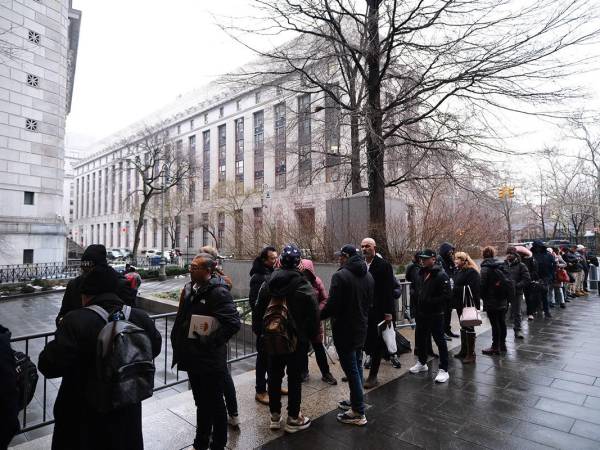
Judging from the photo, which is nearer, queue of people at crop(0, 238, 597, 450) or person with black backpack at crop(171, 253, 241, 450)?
queue of people at crop(0, 238, 597, 450)

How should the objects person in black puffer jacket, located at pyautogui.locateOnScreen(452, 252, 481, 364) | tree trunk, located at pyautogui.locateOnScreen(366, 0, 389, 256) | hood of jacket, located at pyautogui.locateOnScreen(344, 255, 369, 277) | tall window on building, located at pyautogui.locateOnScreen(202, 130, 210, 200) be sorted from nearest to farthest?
hood of jacket, located at pyautogui.locateOnScreen(344, 255, 369, 277) < person in black puffer jacket, located at pyautogui.locateOnScreen(452, 252, 481, 364) < tree trunk, located at pyautogui.locateOnScreen(366, 0, 389, 256) < tall window on building, located at pyautogui.locateOnScreen(202, 130, 210, 200)

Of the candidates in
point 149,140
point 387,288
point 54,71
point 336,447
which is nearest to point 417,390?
point 387,288

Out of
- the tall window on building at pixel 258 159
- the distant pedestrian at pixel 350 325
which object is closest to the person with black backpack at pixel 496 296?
the distant pedestrian at pixel 350 325

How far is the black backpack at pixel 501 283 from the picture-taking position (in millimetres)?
6336

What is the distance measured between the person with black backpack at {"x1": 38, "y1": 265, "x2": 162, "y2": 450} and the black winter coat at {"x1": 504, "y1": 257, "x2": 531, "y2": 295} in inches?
316

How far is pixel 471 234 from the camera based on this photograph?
49.2ft

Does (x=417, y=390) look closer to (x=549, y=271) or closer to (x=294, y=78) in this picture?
(x=549, y=271)

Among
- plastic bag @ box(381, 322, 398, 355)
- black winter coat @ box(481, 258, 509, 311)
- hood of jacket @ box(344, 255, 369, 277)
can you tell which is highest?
hood of jacket @ box(344, 255, 369, 277)

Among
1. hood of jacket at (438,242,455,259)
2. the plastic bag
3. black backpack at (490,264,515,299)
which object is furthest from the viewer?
hood of jacket at (438,242,455,259)

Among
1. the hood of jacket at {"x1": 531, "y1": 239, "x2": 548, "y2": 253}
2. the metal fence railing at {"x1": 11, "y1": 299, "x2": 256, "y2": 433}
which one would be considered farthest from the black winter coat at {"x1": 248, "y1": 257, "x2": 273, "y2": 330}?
the hood of jacket at {"x1": 531, "y1": 239, "x2": 548, "y2": 253}

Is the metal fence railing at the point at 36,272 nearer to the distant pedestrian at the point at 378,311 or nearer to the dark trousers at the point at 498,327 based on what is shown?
the distant pedestrian at the point at 378,311

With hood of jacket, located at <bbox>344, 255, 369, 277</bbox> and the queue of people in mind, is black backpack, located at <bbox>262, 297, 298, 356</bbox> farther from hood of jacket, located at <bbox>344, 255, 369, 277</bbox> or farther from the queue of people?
hood of jacket, located at <bbox>344, 255, 369, 277</bbox>

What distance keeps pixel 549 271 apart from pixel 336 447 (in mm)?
9288

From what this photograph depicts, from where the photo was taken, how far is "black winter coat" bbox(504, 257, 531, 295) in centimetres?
796
